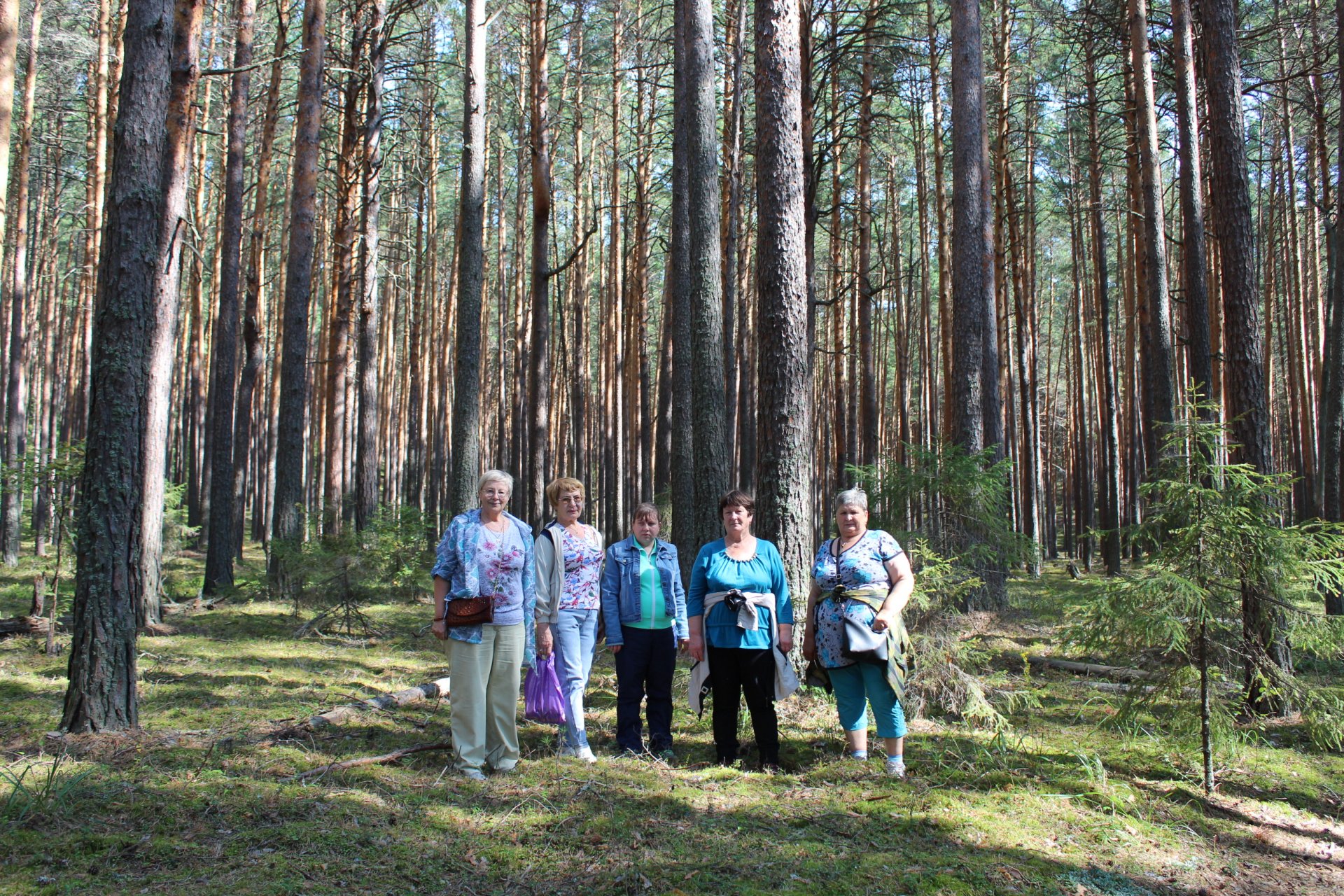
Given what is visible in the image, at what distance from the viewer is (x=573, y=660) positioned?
5449mm

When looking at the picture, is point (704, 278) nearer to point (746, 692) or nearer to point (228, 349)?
point (746, 692)

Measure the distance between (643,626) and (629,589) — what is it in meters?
0.26

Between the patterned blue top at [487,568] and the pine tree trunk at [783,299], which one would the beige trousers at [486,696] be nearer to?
the patterned blue top at [487,568]

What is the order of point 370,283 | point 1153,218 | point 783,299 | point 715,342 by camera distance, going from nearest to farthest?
point 783,299 < point 715,342 < point 1153,218 < point 370,283

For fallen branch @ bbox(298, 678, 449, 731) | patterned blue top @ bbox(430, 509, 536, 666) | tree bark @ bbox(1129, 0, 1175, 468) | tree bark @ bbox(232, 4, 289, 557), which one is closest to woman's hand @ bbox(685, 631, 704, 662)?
patterned blue top @ bbox(430, 509, 536, 666)

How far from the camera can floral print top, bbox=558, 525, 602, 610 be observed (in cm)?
549

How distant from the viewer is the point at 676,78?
11727mm

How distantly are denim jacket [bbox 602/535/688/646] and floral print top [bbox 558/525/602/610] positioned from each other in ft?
0.30

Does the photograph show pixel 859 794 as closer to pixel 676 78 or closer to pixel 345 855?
pixel 345 855

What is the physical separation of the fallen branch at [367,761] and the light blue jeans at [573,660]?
841mm

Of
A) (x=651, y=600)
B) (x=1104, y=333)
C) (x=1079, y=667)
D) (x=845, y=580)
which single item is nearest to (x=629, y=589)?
(x=651, y=600)

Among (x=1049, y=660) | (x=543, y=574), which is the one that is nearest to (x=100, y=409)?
(x=543, y=574)

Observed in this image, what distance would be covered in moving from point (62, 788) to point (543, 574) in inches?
105

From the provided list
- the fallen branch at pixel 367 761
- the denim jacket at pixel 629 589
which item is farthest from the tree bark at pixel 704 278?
the fallen branch at pixel 367 761
